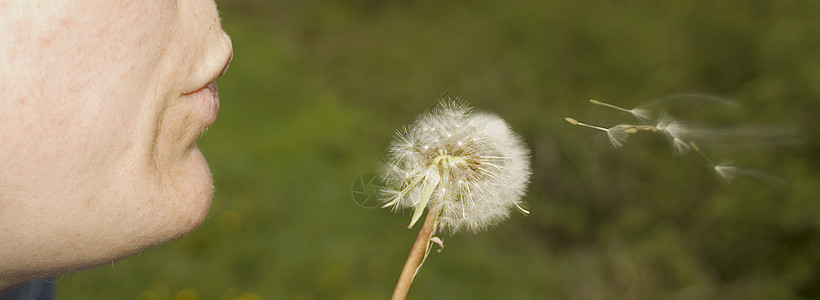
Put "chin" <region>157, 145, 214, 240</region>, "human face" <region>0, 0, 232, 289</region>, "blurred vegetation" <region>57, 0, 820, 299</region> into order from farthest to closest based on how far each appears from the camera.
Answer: "blurred vegetation" <region>57, 0, 820, 299</region>, "chin" <region>157, 145, 214, 240</region>, "human face" <region>0, 0, 232, 289</region>

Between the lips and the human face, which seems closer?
the human face

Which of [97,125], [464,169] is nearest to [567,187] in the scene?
[464,169]

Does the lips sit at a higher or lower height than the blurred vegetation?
→ lower

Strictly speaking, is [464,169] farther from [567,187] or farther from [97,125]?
[567,187]

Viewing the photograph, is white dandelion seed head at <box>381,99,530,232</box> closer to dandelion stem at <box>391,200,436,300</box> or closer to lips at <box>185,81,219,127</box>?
dandelion stem at <box>391,200,436,300</box>

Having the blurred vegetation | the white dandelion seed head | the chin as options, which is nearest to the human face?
the chin

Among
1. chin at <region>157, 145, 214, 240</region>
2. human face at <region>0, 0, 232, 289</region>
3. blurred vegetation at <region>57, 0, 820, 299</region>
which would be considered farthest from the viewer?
blurred vegetation at <region>57, 0, 820, 299</region>

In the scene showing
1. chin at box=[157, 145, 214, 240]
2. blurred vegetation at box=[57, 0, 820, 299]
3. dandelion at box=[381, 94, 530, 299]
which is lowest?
Answer: chin at box=[157, 145, 214, 240]

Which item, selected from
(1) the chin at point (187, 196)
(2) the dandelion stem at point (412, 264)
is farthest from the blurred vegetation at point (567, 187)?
(2) the dandelion stem at point (412, 264)
